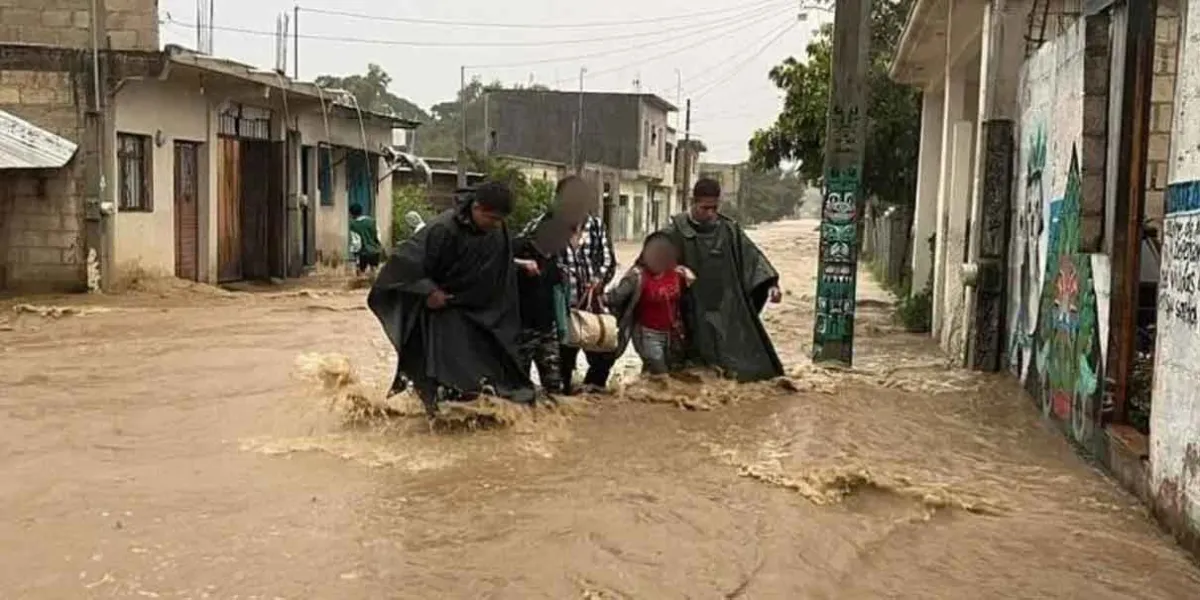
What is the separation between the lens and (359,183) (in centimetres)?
2730

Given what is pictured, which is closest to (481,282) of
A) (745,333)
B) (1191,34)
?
(745,333)

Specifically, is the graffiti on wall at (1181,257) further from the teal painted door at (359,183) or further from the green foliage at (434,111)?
the green foliage at (434,111)

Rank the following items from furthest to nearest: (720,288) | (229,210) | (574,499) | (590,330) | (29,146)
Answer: (229,210) < (29,146) < (720,288) < (590,330) < (574,499)

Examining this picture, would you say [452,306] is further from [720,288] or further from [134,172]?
[134,172]

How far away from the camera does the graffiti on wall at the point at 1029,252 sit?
9484 millimetres

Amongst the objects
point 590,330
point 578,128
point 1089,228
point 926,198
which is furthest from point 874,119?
point 578,128

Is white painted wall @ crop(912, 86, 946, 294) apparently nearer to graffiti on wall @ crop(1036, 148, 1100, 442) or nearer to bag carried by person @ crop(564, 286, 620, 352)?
graffiti on wall @ crop(1036, 148, 1100, 442)

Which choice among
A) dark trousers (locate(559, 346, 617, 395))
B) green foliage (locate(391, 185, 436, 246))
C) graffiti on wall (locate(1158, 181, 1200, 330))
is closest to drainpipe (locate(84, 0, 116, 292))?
dark trousers (locate(559, 346, 617, 395))

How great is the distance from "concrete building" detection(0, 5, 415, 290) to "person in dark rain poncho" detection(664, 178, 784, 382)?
33.8ft

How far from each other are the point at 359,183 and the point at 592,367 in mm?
18814

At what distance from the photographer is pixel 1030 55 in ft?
34.0

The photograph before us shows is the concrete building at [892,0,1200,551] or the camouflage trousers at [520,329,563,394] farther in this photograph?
the camouflage trousers at [520,329,563,394]

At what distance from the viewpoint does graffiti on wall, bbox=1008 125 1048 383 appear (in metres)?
9.48

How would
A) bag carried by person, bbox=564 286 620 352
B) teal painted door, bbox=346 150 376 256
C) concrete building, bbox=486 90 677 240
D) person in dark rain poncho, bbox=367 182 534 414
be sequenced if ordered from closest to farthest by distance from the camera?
person in dark rain poncho, bbox=367 182 534 414 < bag carried by person, bbox=564 286 620 352 < teal painted door, bbox=346 150 376 256 < concrete building, bbox=486 90 677 240
